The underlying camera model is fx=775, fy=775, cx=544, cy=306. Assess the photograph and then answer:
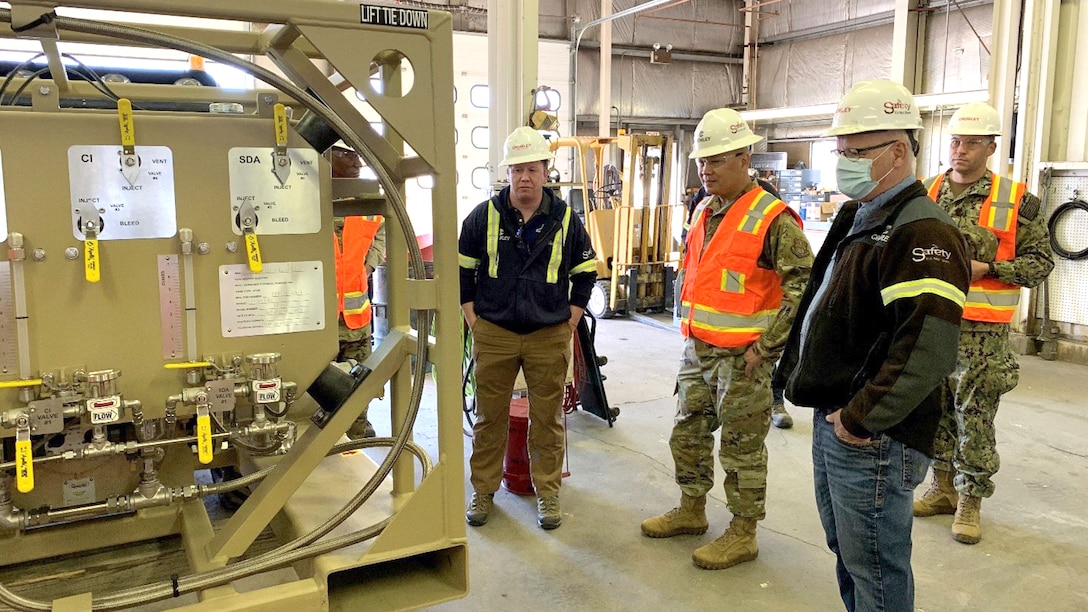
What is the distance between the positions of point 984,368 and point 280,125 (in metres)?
3.00

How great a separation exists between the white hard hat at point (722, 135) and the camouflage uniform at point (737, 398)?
0.69 ft

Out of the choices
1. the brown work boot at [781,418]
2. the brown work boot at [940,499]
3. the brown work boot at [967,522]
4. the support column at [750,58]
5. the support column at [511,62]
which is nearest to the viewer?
the brown work boot at [967,522]

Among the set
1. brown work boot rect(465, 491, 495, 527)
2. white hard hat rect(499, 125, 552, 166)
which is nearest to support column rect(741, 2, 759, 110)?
white hard hat rect(499, 125, 552, 166)

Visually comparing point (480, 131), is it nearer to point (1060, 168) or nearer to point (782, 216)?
point (1060, 168)

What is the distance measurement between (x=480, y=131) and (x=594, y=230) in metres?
2.98

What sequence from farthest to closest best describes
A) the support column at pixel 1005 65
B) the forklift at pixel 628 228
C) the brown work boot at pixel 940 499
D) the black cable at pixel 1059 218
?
the forklift at pixel 628 228 → the support column at pixel 1005 65 → the black cable at pixel 1059 218 → the brown work boot at pixel 940 499

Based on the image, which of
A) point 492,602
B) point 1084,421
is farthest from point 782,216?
point 1084,421

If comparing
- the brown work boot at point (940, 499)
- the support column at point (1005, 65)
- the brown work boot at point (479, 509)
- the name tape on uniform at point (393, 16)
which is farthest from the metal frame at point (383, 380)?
the support column at point (1005, 65)

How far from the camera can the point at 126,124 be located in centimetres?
173

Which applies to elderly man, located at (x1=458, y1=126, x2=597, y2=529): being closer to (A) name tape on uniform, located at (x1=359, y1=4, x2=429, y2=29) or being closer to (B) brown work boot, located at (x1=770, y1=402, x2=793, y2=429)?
(A) name tape on uniform, located at (x1=359, y1=4, x2=429, y2=29)

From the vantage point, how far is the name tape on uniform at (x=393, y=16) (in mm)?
1615

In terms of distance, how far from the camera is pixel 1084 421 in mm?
4930

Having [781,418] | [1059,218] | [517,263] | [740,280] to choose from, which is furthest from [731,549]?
[1059,218]

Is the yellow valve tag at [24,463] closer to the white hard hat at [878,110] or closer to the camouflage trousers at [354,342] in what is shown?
the white hard hat at [878,110]
